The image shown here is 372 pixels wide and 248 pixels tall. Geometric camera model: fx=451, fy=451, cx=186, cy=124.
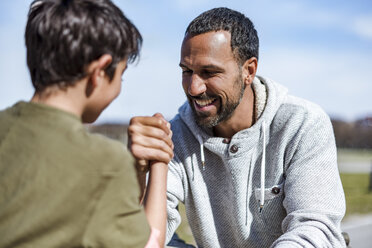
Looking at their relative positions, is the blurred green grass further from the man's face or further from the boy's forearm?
the boy's forearm

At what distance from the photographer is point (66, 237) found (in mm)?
1141

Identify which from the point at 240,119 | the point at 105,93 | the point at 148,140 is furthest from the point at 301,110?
the point at 105,93

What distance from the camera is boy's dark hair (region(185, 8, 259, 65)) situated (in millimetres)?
2508

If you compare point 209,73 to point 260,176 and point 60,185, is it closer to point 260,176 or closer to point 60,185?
point 260,176

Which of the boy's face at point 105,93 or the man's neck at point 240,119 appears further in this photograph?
the man's neck at point 240,119

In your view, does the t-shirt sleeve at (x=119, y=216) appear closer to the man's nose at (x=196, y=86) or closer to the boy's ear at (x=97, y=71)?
the boy's ear at (x=97, y=71)

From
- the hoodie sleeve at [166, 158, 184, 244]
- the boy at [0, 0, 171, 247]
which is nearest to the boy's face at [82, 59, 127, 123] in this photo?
the boy at [0, 0, 171, 247]

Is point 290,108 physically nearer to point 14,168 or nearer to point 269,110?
point 269,110

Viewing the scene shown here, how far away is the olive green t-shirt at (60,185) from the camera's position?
1127 millimetres

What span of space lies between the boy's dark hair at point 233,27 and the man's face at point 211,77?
3cm

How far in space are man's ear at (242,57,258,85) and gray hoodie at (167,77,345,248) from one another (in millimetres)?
68

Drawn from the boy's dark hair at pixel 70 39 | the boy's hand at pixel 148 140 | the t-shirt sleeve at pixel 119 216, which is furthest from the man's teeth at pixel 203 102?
the t-shirt sleeve at pixel 119 216

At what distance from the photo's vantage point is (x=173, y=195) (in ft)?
8.18

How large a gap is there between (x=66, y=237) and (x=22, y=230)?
0.11 m
